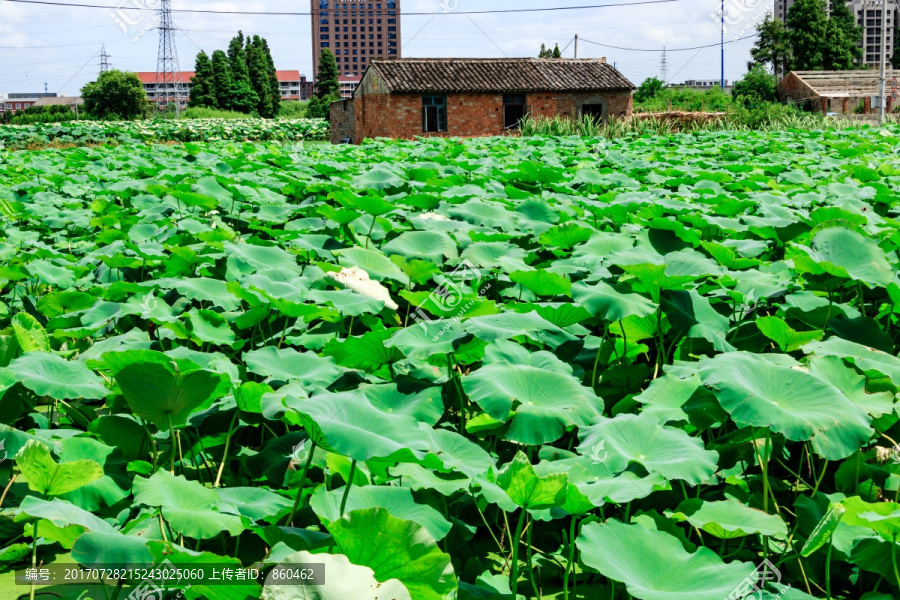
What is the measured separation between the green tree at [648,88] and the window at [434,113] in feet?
71.9

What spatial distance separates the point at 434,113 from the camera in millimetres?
22312

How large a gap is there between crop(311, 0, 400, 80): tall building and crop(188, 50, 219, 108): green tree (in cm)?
679

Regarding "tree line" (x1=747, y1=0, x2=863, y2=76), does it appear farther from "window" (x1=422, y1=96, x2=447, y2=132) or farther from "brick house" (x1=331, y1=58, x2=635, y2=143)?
"window" (x1=422, y1=96, x2=447, y2=132)

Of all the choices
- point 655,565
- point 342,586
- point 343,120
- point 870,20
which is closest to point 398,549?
point 342,586

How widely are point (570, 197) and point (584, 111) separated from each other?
20.2 metres

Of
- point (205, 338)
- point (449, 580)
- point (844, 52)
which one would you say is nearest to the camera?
point (449, 580)

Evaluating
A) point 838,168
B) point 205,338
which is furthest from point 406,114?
point 205,338

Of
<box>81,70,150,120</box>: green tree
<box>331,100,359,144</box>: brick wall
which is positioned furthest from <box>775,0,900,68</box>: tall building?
<box>81,70,150,120</box>: green tree

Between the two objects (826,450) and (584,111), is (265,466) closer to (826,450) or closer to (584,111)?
(826,450)

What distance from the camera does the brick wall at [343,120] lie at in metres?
25.5

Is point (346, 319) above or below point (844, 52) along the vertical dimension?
below

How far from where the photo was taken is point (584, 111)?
23578 mm

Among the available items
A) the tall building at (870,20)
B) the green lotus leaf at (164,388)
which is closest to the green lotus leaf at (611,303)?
the green lotus leaf at (164,388)

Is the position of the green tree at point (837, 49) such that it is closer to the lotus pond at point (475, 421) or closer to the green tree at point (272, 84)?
the green tree at point (272, 84)
